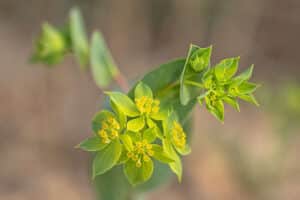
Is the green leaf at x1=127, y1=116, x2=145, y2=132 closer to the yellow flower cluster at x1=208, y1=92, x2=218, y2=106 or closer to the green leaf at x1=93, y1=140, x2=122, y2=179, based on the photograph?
the green leaf at x1=93, y1=140, x2=122, y2=179

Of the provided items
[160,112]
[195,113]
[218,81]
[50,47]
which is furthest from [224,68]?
[195,113]

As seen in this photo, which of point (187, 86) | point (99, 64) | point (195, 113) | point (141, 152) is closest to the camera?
point (141, 152)

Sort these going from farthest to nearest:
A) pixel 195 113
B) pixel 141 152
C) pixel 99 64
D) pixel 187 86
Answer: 1. pixel 195 113
2. pixel 99 64
3. pixel 187 86
4. pixel 141 152

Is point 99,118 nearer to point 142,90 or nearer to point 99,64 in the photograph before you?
point 142,90

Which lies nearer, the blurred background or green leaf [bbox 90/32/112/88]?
green leaf [bbox 90/32/112/88]

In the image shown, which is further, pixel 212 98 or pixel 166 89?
pixel 166 89

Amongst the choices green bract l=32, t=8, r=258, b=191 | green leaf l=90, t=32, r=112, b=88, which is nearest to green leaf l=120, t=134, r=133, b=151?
green bract l=32, t=8, r=258, b=191

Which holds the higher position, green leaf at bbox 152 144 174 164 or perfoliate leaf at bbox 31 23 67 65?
perfoliate leaf at bbox 31 23 67 65
